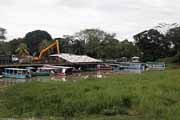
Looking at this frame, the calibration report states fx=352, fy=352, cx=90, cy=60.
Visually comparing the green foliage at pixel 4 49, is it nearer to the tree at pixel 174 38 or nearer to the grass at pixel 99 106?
the tree at pixel 174 38

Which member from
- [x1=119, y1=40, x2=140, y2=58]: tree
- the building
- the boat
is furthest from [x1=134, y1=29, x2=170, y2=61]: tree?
the boat

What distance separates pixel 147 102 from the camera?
46.5ft

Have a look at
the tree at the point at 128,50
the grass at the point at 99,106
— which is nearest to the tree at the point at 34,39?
the tree at the point at 128,50

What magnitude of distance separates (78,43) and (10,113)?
7165 centimetres

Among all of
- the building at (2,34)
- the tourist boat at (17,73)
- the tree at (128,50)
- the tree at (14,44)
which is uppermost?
the building at (2,34)

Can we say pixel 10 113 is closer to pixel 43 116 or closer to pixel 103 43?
pixel 43 116

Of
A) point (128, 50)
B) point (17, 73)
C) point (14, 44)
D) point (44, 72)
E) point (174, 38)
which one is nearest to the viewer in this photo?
point (17, 73)

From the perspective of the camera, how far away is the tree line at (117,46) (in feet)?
264

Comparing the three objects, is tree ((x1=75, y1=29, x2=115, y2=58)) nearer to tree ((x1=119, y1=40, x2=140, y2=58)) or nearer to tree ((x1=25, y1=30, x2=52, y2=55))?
tree ((x1=119, y1=40, x2=140, y2=58))

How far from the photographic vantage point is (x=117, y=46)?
8181 cm

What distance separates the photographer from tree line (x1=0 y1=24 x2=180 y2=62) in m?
80.5

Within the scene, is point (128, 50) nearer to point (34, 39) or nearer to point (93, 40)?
point (93, 40)

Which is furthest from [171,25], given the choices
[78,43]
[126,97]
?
[126,97]

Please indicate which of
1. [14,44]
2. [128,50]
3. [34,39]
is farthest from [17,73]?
[34,39]
